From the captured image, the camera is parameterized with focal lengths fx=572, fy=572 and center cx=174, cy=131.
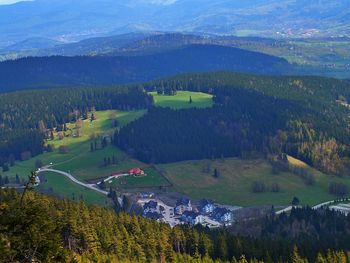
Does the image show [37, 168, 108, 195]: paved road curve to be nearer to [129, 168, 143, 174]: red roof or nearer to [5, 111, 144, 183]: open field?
[5, 111, 144, 183]: open field

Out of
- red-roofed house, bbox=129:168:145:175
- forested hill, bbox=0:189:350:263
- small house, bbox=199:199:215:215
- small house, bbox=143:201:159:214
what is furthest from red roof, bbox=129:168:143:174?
forested hill, bbox=0:189:350:263

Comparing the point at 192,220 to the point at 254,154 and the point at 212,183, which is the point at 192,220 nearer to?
the point at 212,183

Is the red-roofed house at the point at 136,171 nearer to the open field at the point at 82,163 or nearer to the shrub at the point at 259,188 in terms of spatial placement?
the open field at the point at 82,163

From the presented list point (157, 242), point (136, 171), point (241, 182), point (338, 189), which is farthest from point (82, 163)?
point (157, 242)

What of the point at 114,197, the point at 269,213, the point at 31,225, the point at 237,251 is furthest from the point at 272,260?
the point at 114,197

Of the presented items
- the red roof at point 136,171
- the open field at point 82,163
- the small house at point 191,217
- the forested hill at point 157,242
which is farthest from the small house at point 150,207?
the open field at point 82,163

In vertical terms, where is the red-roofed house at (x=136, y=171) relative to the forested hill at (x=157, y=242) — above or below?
below
